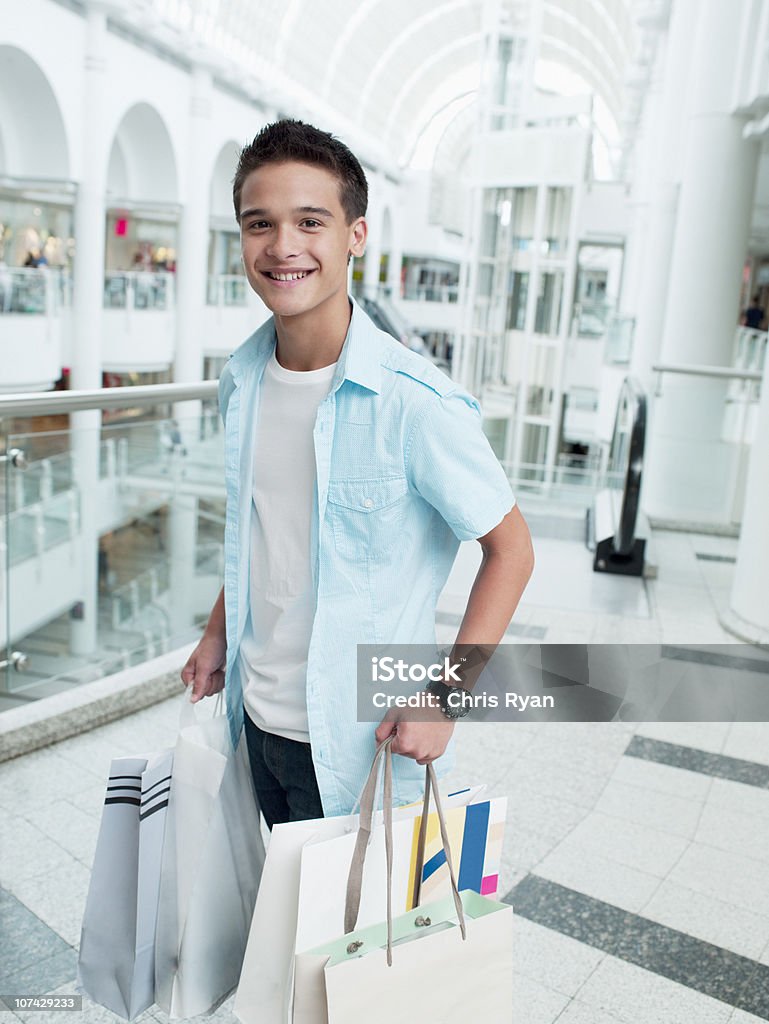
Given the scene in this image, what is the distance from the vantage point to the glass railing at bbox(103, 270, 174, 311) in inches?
791

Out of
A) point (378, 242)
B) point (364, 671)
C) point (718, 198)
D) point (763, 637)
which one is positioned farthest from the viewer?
point (378, 242)

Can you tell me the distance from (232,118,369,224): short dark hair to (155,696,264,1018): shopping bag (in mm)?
962

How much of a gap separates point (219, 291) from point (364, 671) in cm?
2394

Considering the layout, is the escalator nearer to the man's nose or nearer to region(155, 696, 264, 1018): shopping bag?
region(155, 696, 264, 1018): shopping bag

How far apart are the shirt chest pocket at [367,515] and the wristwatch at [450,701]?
9.0 inches

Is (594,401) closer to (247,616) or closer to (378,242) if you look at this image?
(378,242)

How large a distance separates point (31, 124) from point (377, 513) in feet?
61.7

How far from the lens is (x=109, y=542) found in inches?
309

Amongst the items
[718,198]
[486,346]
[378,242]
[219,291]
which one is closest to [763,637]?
[718,198]

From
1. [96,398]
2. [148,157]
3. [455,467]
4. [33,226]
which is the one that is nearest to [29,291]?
[148,157]

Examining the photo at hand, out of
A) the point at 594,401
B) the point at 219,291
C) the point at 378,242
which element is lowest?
the point at 594,401

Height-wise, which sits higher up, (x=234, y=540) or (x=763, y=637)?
(x=234, y=540)

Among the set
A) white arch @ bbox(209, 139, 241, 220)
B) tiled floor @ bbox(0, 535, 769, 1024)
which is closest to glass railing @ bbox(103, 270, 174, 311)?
white arch @ bbox(209, 139, 241, 220)

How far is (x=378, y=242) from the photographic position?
4616cm
